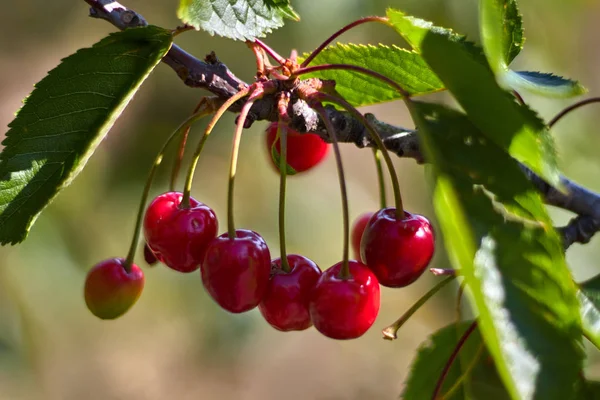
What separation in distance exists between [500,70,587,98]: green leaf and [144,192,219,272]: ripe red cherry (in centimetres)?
43

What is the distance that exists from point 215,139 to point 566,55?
193 cm

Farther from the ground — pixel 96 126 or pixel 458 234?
pixel 96 126

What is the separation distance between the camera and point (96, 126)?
2.99 feet

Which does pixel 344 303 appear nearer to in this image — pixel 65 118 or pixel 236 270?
pixel 236 270

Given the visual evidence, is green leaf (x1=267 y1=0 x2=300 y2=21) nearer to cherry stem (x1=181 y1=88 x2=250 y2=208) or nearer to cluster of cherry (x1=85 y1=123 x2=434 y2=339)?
cherry stem (x1=181 y1=88 x2=250 y2=208)

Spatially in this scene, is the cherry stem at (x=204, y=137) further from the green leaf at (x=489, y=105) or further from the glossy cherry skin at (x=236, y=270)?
the green leaf at (x=489, y=105)

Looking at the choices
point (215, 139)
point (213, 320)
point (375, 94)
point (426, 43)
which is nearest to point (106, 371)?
point (213, 320)

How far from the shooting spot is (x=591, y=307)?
90 cm

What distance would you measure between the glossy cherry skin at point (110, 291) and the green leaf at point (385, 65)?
0.44 meters

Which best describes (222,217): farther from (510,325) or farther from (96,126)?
(510,325)

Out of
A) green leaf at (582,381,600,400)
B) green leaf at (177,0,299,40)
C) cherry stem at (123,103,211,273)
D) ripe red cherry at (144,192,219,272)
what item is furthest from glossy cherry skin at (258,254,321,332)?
green leaf at (582,381,600,400)

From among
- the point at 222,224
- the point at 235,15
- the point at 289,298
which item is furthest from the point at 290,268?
the point at 222,224

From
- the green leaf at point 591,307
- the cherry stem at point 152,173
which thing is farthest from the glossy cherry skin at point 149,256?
the green leaf at point 591,307

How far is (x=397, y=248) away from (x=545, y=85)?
270mm
